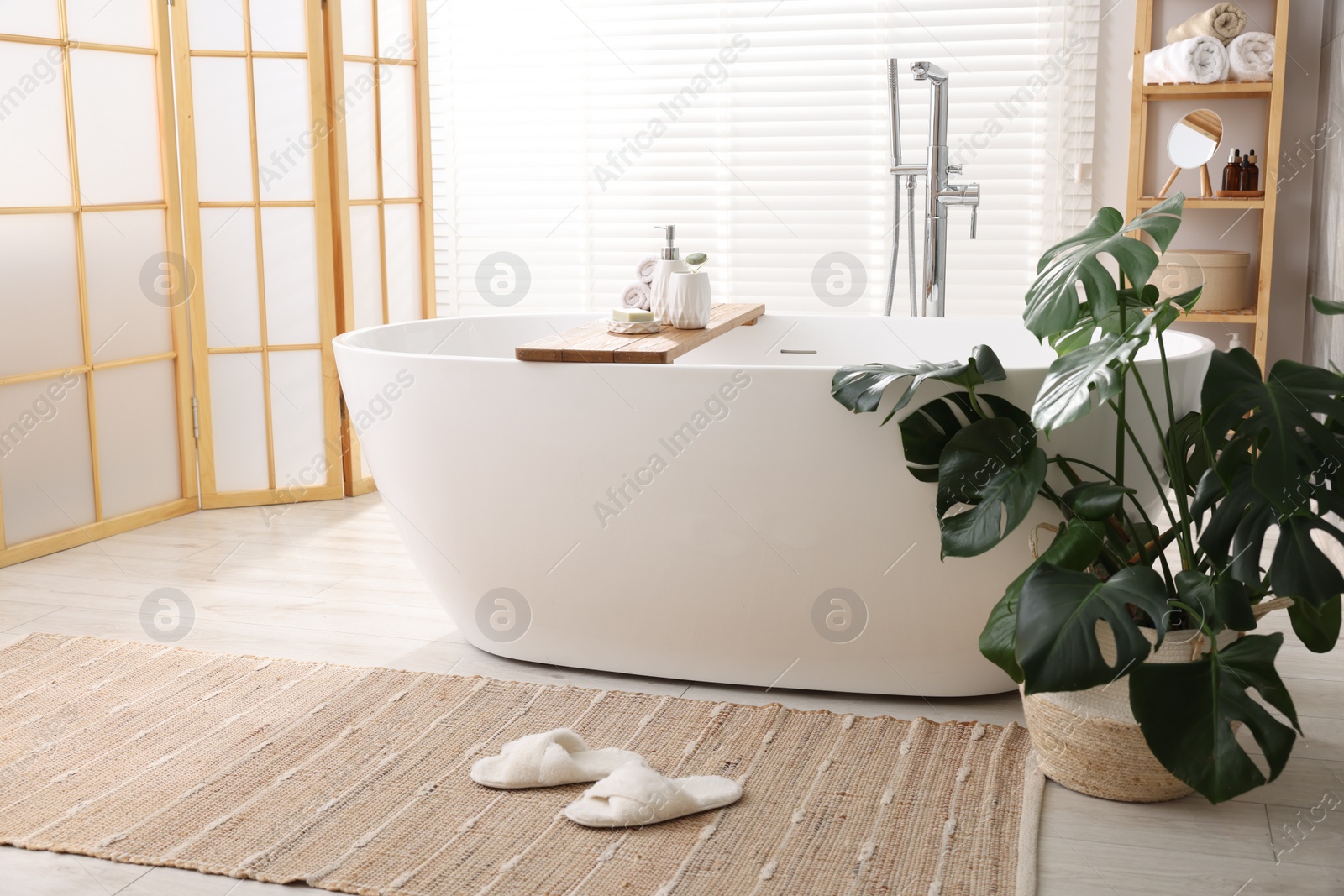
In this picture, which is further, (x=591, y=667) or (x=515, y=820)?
(x=591, y=667)

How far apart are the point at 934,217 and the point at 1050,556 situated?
1.36 m

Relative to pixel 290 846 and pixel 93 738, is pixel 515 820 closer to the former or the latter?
pixel 290 846

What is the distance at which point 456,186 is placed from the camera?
14.5 feet

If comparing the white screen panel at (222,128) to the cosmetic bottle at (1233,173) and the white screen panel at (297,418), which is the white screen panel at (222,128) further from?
the cosmetic bottle at (1233,173)

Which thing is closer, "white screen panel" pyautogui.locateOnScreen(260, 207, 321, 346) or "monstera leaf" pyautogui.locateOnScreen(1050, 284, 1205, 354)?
"monstera leaf" pyautogui.locateOnScreen(1050, 284, 1205, 354)

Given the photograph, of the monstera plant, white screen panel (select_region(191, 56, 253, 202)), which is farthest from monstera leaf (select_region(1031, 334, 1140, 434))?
white screen panel (select_region(191, 56, 253, 202))

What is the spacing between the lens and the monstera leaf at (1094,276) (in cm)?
162

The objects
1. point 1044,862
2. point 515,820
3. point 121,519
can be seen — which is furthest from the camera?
point 121,519

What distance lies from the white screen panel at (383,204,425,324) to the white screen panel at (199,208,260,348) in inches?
17.5

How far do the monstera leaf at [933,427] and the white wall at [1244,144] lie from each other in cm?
202

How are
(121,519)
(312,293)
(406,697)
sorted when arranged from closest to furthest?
(406,697)
(121,519)
(312,293)

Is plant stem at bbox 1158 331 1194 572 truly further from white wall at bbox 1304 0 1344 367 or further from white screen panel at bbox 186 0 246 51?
white screen panel at bbox 186 0 246 51

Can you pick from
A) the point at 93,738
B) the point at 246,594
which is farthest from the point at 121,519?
the point at 93,738

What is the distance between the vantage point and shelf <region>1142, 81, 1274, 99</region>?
3.33 m
